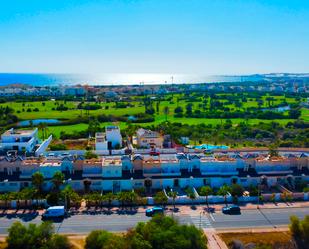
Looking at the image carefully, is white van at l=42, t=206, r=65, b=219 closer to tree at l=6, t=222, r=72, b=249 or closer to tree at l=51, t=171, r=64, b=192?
tree at l=51, t=171, r=64, b=192

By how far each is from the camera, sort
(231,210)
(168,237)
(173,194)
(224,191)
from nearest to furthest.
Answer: (168,237)
(231,210)
(173,194)
(224,191)

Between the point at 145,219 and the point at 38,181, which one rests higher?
the point at 38,181

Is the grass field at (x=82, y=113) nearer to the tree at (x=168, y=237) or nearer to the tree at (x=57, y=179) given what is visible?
the tree at (x=57, y=179)

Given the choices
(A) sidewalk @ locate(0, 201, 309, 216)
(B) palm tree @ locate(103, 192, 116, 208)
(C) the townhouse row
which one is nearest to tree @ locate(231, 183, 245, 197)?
(A) sidewalk @ locate(0, 201, 309, 216)

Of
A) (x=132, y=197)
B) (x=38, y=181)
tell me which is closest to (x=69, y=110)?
(x=38, y=181)

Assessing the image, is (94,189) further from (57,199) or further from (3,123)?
(3,123)

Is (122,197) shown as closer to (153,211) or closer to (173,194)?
(153,211)

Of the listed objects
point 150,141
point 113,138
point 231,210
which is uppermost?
point 113,138
